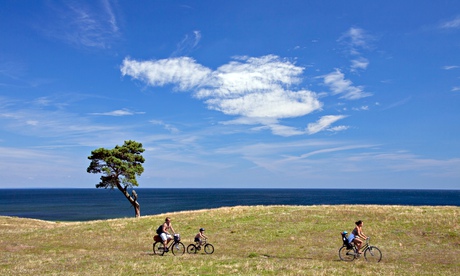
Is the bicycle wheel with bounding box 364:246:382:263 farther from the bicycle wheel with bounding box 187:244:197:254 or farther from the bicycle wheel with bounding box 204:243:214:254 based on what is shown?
the bicycle wheel with bounding box 187:244:197:254

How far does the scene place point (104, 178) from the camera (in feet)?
188

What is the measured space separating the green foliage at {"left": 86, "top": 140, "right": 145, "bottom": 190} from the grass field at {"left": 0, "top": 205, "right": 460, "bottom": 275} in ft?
46.0

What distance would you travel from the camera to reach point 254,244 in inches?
1173

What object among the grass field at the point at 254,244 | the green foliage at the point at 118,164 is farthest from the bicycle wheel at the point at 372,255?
the green foliage at the point at 118,164

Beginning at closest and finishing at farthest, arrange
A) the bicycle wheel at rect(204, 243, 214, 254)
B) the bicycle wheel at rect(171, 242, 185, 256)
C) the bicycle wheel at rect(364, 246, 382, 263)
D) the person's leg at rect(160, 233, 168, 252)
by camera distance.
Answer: the bicycle wheel at rect(364, 246, 382, 263)
the person's leg at rect(160, 233, 168, 252)
the bicycle wheel at rect(171, 242, 185, 256)
the bicycle wheel at rect(204, 243, 214, 254)

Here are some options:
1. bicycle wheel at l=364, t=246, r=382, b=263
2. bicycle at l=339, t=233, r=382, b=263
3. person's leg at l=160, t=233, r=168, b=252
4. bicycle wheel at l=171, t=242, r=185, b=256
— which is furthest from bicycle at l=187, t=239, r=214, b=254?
bicycle wheel at l=364, t=246, r=382, b=263

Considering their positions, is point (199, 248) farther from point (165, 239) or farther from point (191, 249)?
point (165, 239)

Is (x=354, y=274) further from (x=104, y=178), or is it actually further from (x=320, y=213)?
(x=104, y=178)

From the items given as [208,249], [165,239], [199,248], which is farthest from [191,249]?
[165,239]

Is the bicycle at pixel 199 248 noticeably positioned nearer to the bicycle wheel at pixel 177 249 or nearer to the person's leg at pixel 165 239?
the bicycle wheel at pixel 177 249

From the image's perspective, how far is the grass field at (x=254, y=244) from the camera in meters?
19.6

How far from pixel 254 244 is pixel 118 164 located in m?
34.1

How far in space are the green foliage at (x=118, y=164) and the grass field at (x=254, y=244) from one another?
14.0 m

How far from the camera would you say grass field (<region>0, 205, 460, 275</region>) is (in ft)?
64.2
